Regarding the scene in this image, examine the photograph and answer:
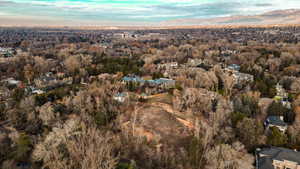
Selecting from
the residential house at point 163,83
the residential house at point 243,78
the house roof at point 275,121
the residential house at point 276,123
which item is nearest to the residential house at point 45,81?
the residential house at point 163,83

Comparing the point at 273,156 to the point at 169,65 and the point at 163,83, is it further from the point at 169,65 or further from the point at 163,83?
the point at 169,65

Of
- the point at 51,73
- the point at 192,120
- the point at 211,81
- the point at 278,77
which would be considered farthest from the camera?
the point at 51,73

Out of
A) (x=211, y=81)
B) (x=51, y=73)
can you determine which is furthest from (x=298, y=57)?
(x=51, y=73)

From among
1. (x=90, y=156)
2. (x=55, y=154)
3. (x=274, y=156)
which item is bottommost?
(x=274, y=156)

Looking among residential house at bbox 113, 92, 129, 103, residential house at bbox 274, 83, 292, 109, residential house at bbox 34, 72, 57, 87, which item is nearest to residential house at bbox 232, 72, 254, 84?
residential house at bbox 274, 83, 292, 109

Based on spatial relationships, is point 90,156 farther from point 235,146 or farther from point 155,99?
point 155,99

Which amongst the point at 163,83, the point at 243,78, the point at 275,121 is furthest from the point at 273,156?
the point at 243,78
